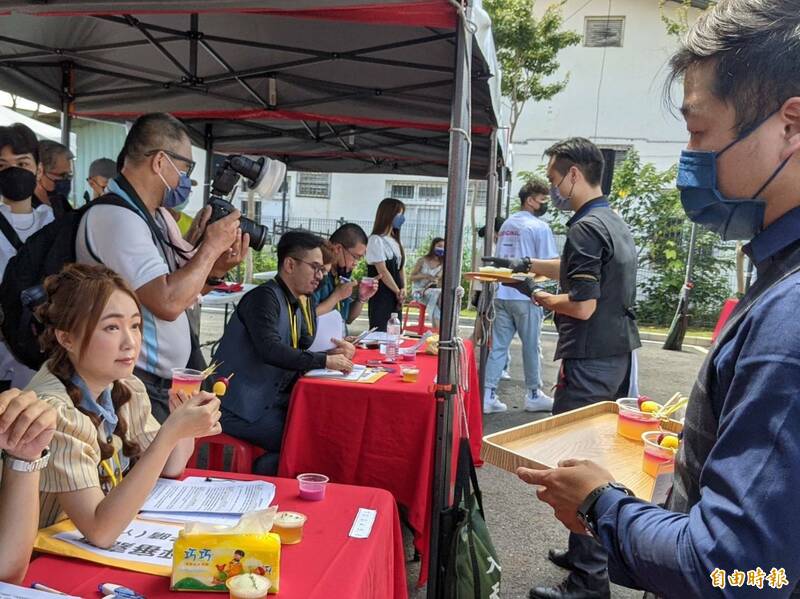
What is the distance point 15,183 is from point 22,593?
257cm

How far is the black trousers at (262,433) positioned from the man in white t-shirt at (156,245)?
2.25 feet

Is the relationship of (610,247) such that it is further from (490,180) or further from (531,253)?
(531,253)

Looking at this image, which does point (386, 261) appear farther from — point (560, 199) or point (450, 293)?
point (450, 293)

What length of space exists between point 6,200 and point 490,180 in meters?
3.50

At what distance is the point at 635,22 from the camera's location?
16.1 metres

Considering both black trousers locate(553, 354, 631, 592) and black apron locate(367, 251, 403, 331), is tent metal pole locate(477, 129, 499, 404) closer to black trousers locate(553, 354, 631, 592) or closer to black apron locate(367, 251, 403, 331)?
black apron locate(367, 251, 403, 331)

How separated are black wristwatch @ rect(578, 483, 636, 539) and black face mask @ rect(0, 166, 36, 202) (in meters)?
3.16

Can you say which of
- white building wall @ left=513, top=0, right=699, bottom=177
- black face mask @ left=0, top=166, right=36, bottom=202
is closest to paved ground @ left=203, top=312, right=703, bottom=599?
black face mask @ left=0, top=166, right=36, bottom=202

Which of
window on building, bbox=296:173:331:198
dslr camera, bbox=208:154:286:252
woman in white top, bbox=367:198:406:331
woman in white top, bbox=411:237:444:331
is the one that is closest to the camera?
dslr camera, bbox=208:154:286:252

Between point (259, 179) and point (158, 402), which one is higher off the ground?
point (259, 179)

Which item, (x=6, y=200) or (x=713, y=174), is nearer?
(x=713, y=174)

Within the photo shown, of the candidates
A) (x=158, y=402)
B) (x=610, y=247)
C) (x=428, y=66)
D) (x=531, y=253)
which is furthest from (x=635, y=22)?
(x=158, y=402)

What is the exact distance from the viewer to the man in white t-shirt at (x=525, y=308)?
5641mm

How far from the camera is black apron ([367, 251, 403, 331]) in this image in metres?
6.23
